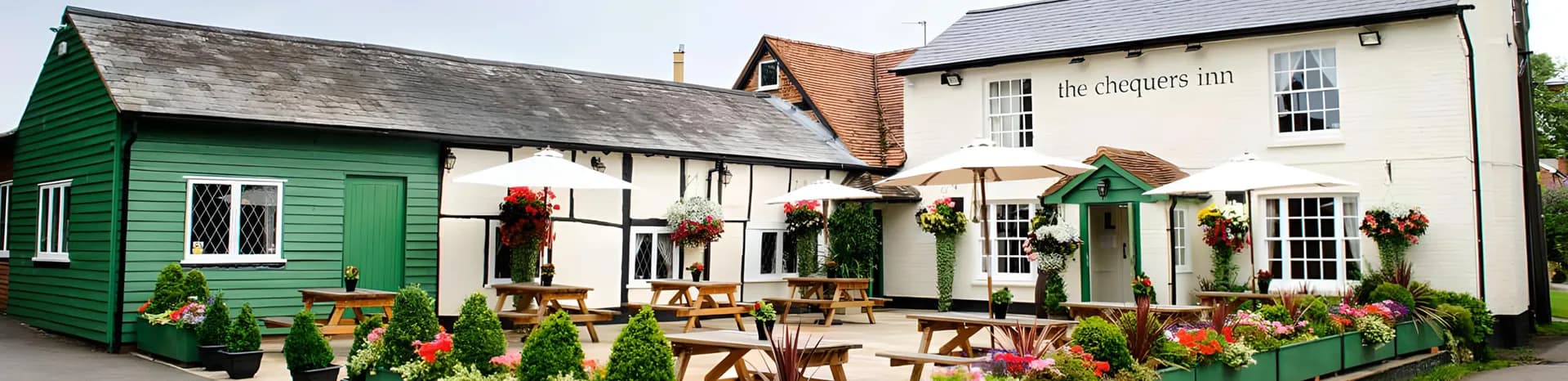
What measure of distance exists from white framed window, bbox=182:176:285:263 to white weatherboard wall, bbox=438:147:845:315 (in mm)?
1845

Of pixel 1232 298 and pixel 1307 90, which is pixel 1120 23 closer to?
pixel 1307 90

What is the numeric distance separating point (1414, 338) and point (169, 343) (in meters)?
11.1

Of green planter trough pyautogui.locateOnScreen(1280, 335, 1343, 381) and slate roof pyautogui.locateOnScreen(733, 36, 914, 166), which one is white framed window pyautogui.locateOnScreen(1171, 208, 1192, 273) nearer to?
slate roof pyautogui.locateOnScreen(733, 36, 914, 166)

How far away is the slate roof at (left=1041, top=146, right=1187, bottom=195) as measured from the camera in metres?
14.6

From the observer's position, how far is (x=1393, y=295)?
11.3 m

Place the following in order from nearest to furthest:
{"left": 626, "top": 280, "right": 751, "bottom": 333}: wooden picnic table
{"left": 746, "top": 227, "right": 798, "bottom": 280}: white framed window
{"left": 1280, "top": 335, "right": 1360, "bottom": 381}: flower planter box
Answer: {"left": 1280, "top": 335, "right": 1360, "bottom": 381}: flower planter box → {"left": 626, "top": 280, "right": 751, "bottom": 333}: wooden picnic table → {"left": 746, "top": 227, "right": 798, "bottom": 280}: white framed window

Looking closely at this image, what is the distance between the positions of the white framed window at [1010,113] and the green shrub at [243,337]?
10.6 metres

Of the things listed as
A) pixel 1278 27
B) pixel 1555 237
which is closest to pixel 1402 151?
pixel 1278 27

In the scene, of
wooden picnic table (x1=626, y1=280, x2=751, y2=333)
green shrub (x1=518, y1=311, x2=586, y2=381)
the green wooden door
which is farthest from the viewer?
wooden picnic table (x1=626, y1=280, x2=751, y2=333)

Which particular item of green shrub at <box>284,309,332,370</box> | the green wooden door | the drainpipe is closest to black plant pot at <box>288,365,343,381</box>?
green shrub at <box>284,309,332,370</box>

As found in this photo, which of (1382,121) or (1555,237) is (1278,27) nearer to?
(1382,121)

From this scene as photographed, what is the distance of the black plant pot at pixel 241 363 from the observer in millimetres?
9172

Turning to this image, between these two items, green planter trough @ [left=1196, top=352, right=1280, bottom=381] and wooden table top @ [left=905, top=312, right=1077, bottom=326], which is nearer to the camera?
green planter trough @ [left=1196, top=352, right=1280, bottom=381]

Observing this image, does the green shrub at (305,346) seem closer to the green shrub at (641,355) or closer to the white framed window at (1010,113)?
the green shrub at (641,355)
